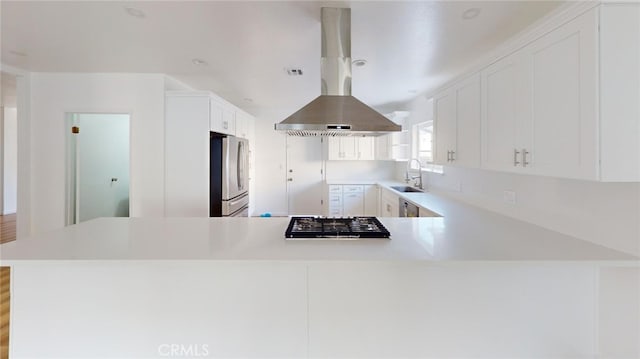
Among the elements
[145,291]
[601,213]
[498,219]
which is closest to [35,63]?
[145,291]

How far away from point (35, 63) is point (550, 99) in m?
4.75

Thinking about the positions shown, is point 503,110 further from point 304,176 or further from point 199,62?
point 304,176

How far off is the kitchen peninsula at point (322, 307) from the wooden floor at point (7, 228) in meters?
4.50

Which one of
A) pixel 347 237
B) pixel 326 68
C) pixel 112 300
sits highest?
pixel 326 68

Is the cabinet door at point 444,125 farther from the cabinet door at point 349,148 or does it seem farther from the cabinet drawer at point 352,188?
the cabinet door at point 349,148

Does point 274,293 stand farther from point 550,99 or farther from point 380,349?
point 550,99

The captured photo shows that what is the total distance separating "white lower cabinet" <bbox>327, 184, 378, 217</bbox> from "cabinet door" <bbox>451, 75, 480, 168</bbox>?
278 cm

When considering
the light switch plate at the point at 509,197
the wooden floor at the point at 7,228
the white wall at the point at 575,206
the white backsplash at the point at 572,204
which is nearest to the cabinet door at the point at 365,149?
the white backsplash at the point at 572,204

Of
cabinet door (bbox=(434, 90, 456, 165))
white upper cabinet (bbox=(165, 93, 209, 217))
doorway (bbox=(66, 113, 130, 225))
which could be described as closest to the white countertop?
cabinet door (bbox=(434, 90, 456, 165))

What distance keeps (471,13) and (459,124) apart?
2.76ft

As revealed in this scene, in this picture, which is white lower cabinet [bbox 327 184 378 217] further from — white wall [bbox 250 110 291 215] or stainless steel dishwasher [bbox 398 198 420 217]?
stainless steel dishwasher [bbox 398 198 420 217]

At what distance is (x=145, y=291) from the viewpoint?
1.42 m

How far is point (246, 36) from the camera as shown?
2293 millimetres

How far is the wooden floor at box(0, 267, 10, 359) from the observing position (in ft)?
6.34
